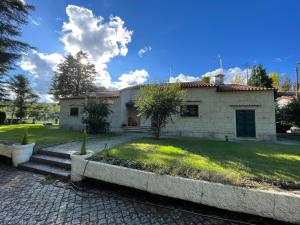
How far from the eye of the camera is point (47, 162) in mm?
7000

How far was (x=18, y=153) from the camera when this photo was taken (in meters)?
7.13

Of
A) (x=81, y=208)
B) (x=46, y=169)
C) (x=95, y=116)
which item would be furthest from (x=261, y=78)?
(x=81, y=208)

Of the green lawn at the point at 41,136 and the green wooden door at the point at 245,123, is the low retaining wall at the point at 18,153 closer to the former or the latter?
the green lawn at the point at 41,136

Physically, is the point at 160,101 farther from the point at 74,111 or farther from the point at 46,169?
the point at 74,111

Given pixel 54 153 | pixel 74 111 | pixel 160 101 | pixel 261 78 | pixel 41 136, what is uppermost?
pixel 261 78

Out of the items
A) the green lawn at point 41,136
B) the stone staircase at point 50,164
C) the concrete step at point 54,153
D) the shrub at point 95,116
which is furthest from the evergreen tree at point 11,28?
the stone staircase at point 50,164

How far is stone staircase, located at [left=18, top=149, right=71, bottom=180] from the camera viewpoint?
6227 millimetres

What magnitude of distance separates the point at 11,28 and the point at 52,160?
1760 centimetres

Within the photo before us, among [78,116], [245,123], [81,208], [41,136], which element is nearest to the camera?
[81,208]

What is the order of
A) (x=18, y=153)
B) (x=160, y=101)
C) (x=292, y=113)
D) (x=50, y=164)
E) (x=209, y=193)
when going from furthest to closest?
1. (x=292, y=113)
2. (x=160, y=101)
3. (x=18, y=153)
4. (x=50, y=164)
5. (x=209, y=193)

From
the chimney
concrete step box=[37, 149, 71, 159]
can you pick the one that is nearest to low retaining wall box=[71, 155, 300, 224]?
concrete step box=[37, 149, 71, 159]

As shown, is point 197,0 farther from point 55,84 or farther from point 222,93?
point 55,84

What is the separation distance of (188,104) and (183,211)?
11797 millimetres

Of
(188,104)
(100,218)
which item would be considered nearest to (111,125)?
(188,104)
